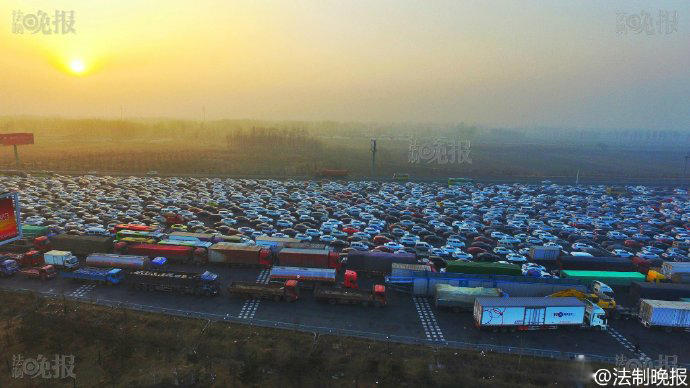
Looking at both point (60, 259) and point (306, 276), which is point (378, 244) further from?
point (60, 259)

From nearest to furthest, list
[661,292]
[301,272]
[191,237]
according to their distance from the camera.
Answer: [661,292] < [301,272] < [191,237]

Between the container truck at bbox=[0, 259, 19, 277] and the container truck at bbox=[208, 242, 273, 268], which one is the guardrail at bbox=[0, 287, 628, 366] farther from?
the container truck at bbox=[208, 242, 273, 268]

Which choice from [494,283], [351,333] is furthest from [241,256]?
[494,283]

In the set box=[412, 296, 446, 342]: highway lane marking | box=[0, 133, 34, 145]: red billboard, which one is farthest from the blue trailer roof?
box=[0, 133, 34, 145]: red billboard
